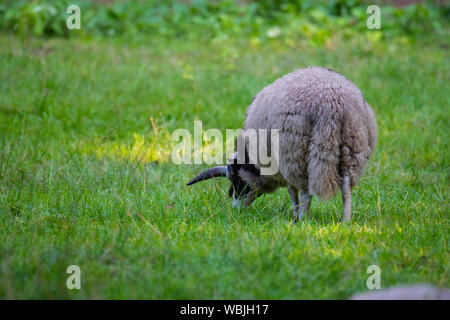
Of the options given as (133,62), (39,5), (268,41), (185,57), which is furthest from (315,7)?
(39,5)

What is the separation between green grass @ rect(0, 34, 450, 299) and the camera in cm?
346

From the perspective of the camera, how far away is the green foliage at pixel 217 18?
34.6 feet

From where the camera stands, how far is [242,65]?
928 centimetres

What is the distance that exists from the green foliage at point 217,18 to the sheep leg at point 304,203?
6.13m

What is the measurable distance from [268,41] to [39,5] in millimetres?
4467

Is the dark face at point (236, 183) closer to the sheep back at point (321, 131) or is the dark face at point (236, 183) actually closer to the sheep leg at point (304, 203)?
the sheep leg at point (304, 203)

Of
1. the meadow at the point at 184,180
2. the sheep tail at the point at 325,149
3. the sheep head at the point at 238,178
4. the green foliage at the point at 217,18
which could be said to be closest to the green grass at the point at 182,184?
the meadow at the point at 184,180

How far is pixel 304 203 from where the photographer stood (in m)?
4.66

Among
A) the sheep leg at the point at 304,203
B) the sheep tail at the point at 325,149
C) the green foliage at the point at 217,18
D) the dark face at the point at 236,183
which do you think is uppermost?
the green foliage at the point at 217,18

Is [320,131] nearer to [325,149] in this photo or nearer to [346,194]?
[325,149]

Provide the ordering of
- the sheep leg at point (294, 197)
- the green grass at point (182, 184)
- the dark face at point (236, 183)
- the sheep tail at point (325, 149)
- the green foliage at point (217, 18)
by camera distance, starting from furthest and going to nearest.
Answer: the green foliage at point (217, 18) < the dark face at point (236, 183) < the sheep leg at point (294, 197) < the sheep tail at point (325, 149) < the green grass at point (182, 184)

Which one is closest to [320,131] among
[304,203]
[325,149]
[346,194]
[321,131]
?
[321,131]

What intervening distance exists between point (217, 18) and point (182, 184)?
21.4ft

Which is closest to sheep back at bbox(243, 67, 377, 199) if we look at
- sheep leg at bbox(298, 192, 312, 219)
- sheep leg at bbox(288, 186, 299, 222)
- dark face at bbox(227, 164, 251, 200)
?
sheep leg at bbox(298, 192, 312, 219)
